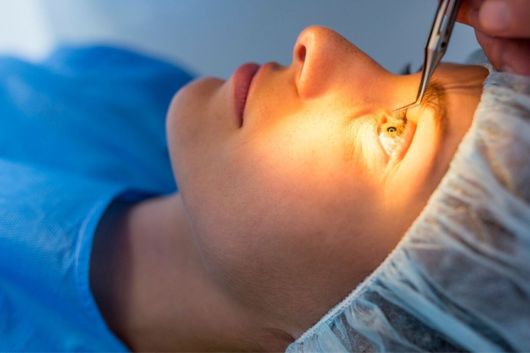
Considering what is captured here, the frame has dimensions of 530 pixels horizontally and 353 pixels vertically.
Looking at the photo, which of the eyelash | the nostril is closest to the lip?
the nostril

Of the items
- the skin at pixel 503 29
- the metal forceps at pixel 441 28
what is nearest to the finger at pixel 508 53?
the skin at pixel 503 29

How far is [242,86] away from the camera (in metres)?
1.09

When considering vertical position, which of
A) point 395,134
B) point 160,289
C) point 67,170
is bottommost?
point 160,289

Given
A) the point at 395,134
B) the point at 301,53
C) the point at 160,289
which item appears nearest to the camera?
the point at 395,134

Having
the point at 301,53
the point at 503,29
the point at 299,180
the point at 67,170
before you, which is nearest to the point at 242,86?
the point at 301,53

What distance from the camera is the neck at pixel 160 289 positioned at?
115 centimetres

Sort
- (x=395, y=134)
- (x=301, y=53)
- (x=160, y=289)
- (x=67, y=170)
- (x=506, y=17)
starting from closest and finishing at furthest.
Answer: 1. (x=506, y=17)
2. (x=395, y=134)
3. (x=301, y=53)
4. (x=160, y=289)
5. (x=67, y=170)

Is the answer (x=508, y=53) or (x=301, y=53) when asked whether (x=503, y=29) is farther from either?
(x=301, y=53)

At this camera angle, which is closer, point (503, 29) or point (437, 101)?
point (503, 29)

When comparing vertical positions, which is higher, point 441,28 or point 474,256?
point 441,28

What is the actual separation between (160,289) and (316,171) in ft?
1.59

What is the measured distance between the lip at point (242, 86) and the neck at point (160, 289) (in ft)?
0.96

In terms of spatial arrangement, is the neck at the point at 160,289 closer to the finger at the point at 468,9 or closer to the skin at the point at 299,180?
the skin at the point at 299,180

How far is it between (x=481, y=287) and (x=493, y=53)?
0.36 m
